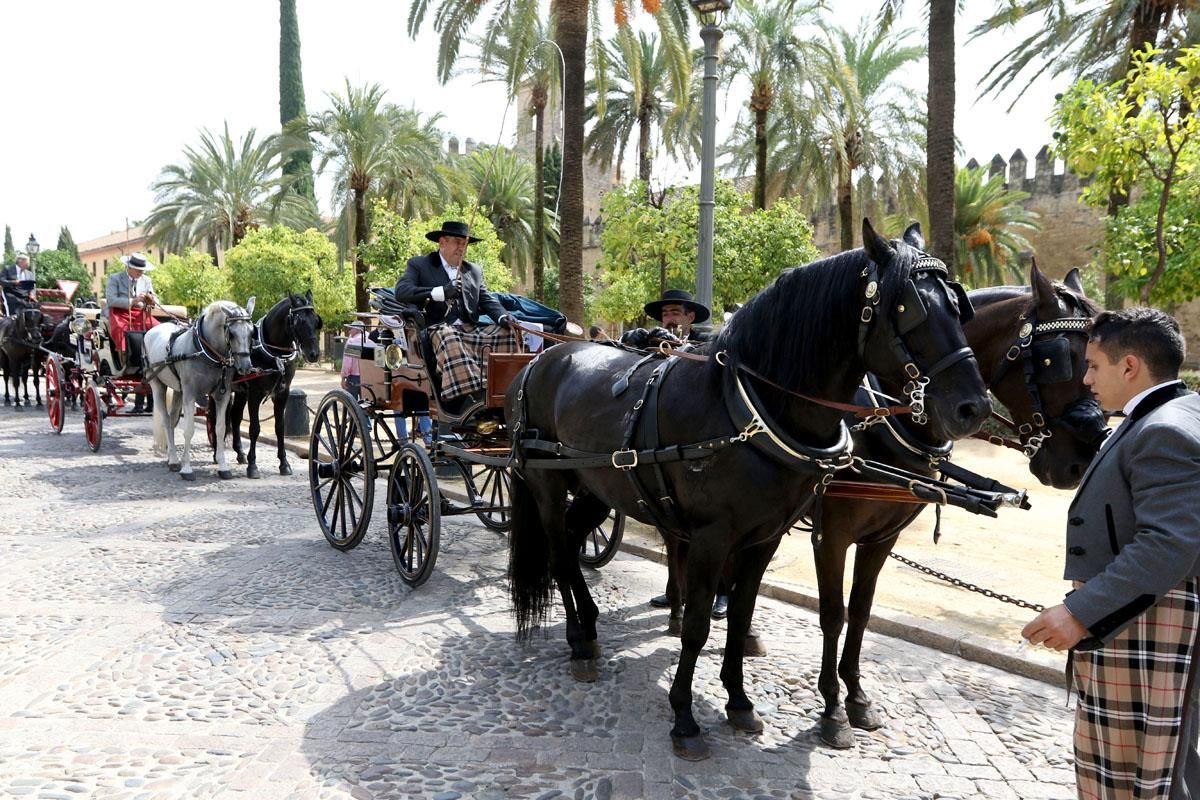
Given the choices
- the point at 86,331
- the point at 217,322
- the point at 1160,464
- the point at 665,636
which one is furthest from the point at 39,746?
the point at 86,331

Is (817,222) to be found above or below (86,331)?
above

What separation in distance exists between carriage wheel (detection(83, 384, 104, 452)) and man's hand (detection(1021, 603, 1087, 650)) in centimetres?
1187

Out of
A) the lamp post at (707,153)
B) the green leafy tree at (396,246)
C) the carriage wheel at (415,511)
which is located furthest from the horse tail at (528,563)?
the green leafy tree at (396,246)

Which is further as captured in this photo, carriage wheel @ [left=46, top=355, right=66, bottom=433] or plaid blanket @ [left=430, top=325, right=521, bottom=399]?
carriage wheel @ [left=46, top=355, right=66, bottom=433]

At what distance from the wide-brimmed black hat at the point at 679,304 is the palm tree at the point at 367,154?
18.2 m

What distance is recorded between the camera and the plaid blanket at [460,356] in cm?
532

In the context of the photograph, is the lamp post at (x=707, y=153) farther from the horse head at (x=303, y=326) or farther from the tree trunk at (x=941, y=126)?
the horse head at (x=303, y=326)

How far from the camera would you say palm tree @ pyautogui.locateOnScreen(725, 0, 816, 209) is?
1825 centimetres

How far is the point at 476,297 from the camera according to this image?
19.3 feet

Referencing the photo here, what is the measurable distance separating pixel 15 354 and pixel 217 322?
1012cm

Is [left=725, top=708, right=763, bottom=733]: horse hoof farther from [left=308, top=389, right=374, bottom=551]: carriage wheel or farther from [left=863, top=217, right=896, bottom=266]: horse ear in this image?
[left=308, top=389, right=374, bottom=551]: carriage wheel

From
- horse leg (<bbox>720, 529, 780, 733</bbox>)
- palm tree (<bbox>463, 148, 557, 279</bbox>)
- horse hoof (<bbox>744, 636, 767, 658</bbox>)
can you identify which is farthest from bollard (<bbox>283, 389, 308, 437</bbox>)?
palm tree (<bbox>463, 148, 557, 279</bbox>)

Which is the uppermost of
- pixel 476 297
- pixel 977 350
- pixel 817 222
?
pixel 817 222

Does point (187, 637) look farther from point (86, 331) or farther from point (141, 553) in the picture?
point (86, 331)
